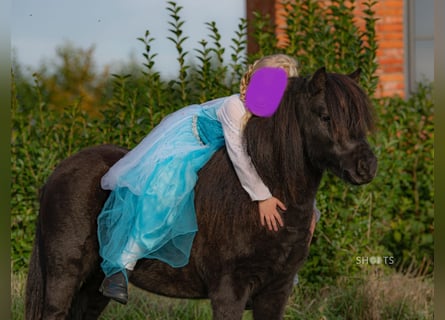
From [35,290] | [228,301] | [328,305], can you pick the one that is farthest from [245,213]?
[328,305]

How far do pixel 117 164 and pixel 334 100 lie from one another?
126cm

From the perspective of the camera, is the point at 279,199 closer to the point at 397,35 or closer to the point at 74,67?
the point at 397,35

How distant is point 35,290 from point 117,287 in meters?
0.60

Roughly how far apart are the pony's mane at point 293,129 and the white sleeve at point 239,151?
0.04m

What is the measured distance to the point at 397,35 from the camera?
8672 millimetres

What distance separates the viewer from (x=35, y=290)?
401 cm

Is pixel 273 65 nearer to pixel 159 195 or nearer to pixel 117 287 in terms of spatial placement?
pixel 159 195

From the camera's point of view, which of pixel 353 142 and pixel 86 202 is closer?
pixel 353 142

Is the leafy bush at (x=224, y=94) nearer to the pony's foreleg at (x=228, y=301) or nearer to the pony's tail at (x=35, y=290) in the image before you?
the pony's tail at (x=35, y=290)

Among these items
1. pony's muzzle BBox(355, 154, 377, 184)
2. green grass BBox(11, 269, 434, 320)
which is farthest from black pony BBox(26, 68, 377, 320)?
green grass BBox(11, 269, 434, 320)

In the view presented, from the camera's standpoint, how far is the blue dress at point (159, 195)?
12.0ft

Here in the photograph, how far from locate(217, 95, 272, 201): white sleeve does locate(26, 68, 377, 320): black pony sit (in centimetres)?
5

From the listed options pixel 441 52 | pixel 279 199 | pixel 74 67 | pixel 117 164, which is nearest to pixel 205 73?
pixel 117 164

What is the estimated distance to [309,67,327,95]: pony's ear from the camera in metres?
3.34
